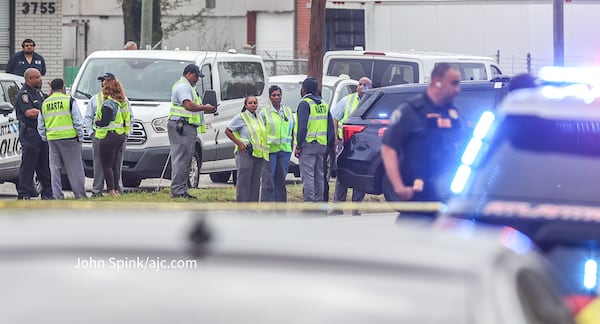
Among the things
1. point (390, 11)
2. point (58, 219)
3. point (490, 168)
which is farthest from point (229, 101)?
point (58, 219)

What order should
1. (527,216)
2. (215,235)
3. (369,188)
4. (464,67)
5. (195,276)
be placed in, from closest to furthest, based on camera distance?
(195,276)
(215,235)
(527,216)
(369,188)
(464,67)

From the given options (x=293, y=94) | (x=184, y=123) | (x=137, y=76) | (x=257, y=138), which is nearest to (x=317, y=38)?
(x=293, y=94)

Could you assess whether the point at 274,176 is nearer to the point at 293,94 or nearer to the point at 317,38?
the point at 317,38

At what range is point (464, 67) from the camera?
72.4 ft

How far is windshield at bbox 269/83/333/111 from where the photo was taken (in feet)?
66.2

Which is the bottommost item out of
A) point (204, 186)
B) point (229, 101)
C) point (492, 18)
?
point (204, 186)

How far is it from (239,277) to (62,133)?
1290cm

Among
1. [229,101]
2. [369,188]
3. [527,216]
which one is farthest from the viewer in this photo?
[229,101]

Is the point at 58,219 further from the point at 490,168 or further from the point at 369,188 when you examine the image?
the point at 369,188

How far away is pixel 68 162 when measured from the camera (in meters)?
15.4

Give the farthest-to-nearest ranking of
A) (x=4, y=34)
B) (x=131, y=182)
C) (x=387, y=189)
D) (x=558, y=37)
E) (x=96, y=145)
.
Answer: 1. (x=4, y=34)
2. (x=558, y=37)
3. (x=131, y=182)
4. (x=96, y=145)
5. (x=387, y=189)

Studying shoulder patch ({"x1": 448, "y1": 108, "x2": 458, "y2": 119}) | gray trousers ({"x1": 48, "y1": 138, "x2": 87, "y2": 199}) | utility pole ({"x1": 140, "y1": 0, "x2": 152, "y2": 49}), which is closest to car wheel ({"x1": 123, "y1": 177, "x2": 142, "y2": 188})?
gray trousers ({"x1": 48, "y1": 138, "x2": 87, "y2": 199})

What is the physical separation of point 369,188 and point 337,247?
12.0 meters

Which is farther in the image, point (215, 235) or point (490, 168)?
point (490, 168)
